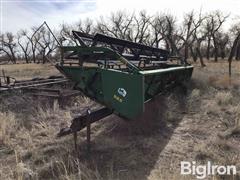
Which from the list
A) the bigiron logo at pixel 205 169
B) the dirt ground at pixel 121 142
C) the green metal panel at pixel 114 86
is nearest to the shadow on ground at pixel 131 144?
the dirt ground at pixel 121 142

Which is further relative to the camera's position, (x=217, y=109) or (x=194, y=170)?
(x=217, y=109)

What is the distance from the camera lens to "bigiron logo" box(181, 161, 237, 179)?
11.4 ft

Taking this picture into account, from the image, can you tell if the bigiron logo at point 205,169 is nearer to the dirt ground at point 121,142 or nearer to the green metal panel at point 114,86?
the dirt ground at point 121,142

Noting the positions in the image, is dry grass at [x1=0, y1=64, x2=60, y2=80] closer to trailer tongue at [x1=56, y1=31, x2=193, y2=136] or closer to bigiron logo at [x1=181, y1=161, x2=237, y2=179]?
trailer tongue at [x1=56, y1=31, x2=193, y2=136]

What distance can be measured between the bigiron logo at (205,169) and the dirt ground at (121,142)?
0.34ft

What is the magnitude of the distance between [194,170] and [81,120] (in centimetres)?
169

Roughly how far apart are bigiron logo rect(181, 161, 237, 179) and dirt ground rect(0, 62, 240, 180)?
103 mm

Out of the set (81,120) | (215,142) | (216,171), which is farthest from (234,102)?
(81,120)

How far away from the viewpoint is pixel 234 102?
24.1ft

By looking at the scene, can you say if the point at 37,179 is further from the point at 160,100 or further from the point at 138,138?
the point at 160,100

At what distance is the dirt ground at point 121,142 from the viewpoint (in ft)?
11.7

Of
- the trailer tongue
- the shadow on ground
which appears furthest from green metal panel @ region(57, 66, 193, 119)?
the shadow on ground

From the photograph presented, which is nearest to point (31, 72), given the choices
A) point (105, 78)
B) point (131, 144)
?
point (131, 144)

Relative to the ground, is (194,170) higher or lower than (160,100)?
lower
